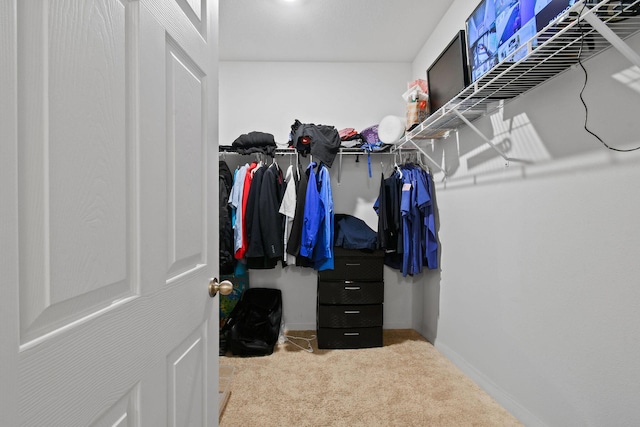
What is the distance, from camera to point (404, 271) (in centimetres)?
263

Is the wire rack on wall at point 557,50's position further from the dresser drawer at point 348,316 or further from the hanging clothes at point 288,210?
the dresser drawer at point 348,316

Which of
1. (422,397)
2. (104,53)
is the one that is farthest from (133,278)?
(422,397)

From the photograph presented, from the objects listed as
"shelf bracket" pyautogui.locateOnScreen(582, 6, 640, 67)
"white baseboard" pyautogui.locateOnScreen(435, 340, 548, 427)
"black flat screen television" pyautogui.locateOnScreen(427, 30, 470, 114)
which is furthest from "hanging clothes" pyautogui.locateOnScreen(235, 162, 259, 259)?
"shelf bracket" pyautogui.locateOnScreen(582, 6, 640, 67)

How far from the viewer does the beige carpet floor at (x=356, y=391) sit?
5.73 ft

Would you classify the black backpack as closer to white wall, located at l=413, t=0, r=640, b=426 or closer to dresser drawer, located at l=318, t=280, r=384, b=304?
dresser drawer, located at l=318, t=280, r=384, b=304

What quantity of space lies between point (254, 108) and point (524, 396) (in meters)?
3.03

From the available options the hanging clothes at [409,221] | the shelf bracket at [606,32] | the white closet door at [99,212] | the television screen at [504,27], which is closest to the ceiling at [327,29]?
the television screen at [504,27]

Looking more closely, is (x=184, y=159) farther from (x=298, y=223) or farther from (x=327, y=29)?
(x=327, y=29)

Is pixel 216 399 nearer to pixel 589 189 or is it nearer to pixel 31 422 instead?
pixel 31 422

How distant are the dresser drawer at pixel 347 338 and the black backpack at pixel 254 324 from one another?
41 centimetres

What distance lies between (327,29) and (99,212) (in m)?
2.65

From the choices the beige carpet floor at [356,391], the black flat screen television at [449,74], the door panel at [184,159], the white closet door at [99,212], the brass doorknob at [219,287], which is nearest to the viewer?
the white closet door at [99,212]

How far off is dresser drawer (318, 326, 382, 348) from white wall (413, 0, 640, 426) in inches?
28.1

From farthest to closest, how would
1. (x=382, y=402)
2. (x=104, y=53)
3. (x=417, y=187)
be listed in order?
1. (x=417, y=187)
2. (x=382, y=402)
3. (x=104, y=53)
